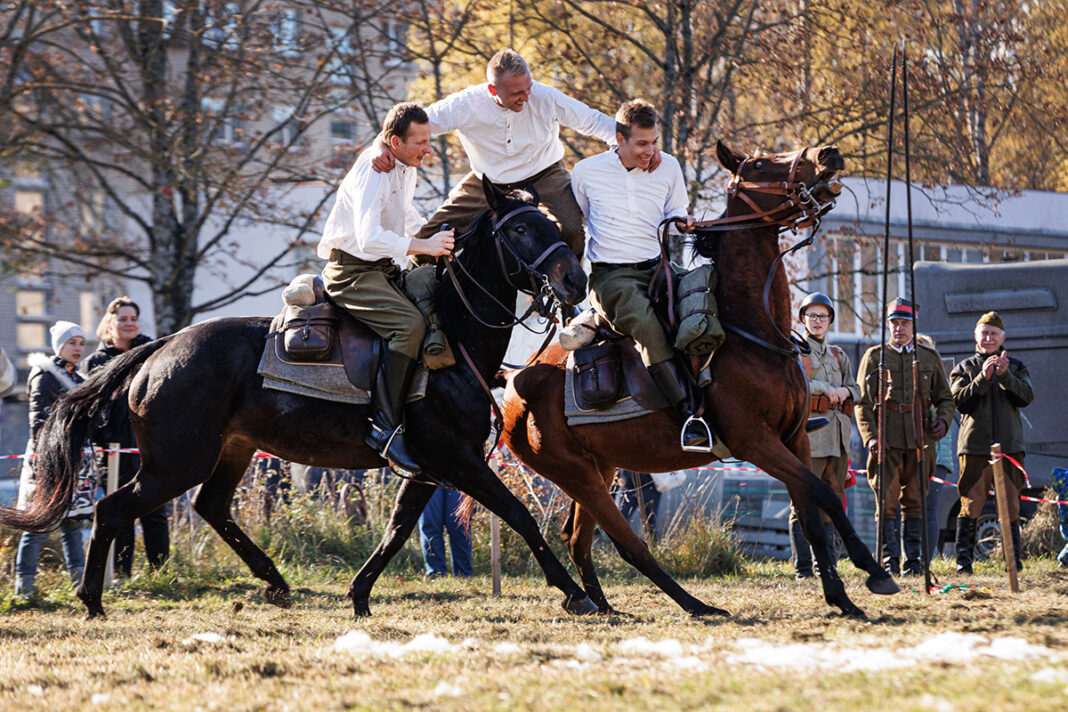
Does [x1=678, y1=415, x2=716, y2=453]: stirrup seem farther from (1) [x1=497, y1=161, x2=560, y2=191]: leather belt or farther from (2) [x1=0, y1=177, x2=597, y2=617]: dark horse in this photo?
(1) [x1=497, y1=161, x2=560, y2=191]: leather belt

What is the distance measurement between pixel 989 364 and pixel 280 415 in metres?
6.38

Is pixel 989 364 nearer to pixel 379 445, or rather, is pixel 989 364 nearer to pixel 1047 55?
pixel 379 445

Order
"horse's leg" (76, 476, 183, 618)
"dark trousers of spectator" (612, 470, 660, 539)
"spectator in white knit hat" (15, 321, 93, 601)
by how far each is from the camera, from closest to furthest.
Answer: "horse's leg" (76, 476, 183, 618), "spectator in white knit hat" (15, 321, 93, 601), "dark trousers of spectator" (612, 470, 660, 539)

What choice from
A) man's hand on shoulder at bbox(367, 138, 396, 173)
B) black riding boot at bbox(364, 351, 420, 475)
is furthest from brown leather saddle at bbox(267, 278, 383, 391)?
man's hand on shoulder at bbox(367, 138, 396, 173)

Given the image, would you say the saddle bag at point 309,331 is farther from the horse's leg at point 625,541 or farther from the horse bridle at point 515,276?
the horse's leg at point 625,541

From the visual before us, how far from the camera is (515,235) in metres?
7.43

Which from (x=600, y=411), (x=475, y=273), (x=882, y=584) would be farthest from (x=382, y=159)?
(x=882, y=584)

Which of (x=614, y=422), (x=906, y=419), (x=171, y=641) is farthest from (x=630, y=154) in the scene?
(x=906, y=419)

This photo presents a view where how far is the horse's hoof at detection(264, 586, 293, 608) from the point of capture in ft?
27.8

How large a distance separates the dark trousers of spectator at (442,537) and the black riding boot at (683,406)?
4.16 meters

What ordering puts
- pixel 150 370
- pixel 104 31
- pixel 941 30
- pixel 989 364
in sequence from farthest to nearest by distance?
pixel 104 31 < pixel 941 30 < pixel 989 364 < pixel 150 370

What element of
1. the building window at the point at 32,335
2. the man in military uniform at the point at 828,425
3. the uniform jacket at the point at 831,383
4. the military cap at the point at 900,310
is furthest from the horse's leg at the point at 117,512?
the building window at the point at 32,335

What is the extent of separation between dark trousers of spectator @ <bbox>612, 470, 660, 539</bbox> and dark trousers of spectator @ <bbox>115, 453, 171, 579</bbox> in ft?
13.6

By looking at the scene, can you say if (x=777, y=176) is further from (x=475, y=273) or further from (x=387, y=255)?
(x=387, y=255)
